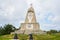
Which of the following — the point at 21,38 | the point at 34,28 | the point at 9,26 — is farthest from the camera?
the point at 9,26

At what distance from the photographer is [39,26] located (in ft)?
269

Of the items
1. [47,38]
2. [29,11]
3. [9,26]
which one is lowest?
[47,38]

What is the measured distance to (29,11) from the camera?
3282 inches

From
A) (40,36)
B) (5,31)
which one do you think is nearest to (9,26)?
(5,31)

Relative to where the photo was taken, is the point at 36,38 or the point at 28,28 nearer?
the point at 36,38

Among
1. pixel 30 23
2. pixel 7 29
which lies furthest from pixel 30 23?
pixel 7 29

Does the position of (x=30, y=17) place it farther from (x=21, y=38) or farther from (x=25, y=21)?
(x=21, y=38)

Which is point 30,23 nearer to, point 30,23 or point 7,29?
point 30,23

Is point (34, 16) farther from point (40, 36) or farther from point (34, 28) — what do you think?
point (40, 36)

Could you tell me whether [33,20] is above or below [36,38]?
above

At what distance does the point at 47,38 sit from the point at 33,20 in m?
19.7

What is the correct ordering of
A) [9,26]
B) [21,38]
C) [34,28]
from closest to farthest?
[21,38]
[34,28]
[9,26]

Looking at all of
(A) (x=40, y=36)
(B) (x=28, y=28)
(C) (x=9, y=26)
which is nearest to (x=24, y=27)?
(B) (x=28, y=28)

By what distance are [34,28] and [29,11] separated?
7106 mm
